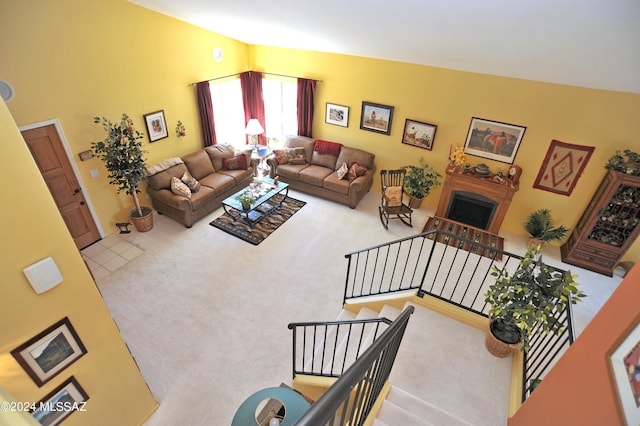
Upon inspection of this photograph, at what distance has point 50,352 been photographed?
91.7 inches

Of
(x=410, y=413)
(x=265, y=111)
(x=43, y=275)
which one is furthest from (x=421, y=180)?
(x=43, y=275)

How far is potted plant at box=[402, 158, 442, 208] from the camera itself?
21.5 ft

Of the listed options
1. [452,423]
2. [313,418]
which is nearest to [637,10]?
[313,418]

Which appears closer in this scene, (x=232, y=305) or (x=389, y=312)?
(x=389, y=312)

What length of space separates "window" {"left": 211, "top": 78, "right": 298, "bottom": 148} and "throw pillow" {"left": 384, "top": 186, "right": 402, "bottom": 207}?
3193 mm

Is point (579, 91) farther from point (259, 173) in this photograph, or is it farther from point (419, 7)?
point (259, 173)

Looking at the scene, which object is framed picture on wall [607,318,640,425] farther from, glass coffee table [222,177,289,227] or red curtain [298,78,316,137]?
red curtain [298,78,316,137]

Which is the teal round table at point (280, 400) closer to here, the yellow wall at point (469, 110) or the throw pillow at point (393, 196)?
the throw pillow at point (393, 196)

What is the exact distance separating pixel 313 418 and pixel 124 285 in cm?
507

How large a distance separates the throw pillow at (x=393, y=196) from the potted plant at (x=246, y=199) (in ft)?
8.74

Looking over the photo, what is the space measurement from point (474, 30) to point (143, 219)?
591 centimetres

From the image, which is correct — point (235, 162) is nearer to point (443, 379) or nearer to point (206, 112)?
point (206, 112)

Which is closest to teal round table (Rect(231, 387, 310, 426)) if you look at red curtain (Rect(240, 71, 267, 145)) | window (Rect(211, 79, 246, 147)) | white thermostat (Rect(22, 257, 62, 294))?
white thermostat (Rect(22, 257, 62, 294))

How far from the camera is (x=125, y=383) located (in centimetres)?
299
